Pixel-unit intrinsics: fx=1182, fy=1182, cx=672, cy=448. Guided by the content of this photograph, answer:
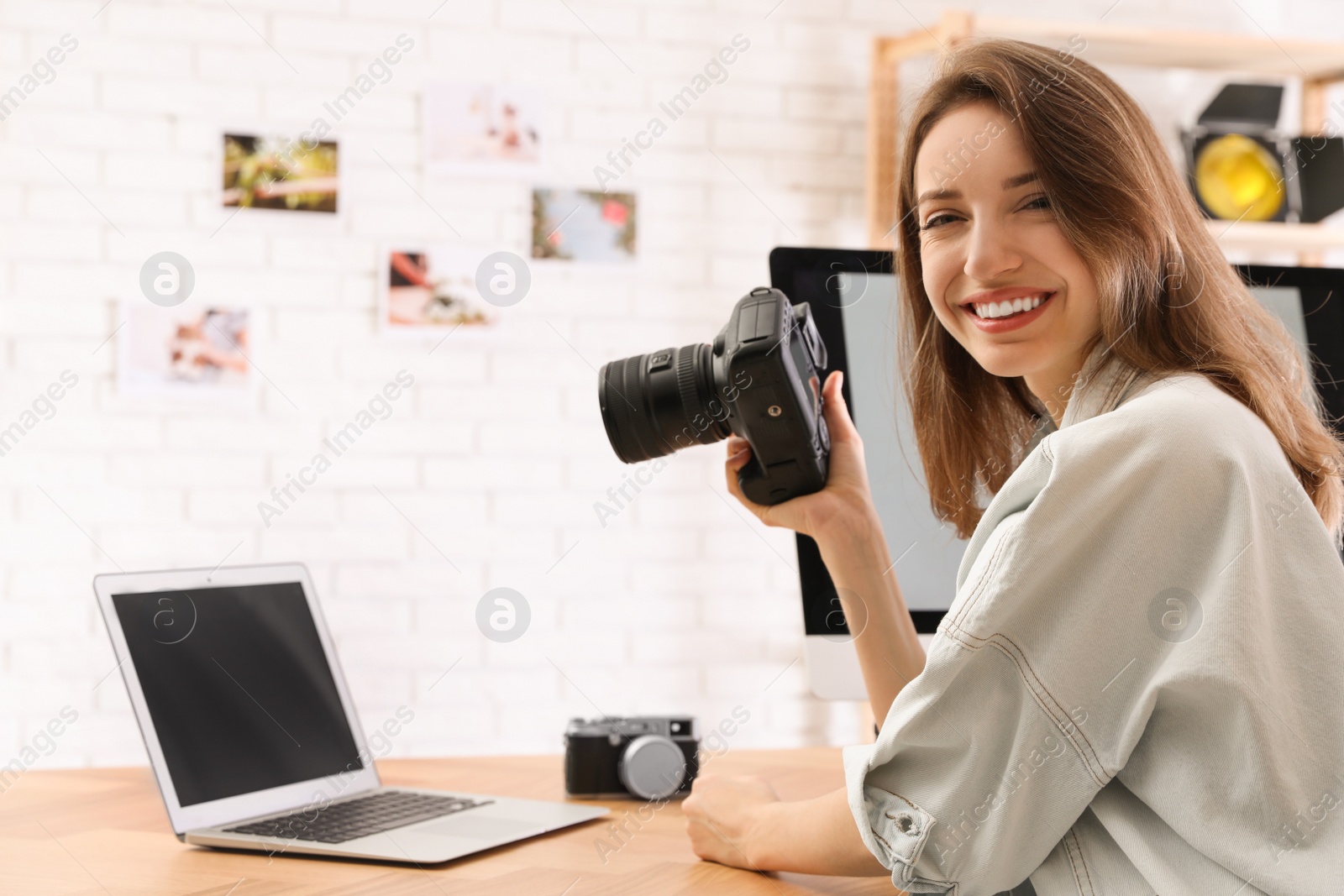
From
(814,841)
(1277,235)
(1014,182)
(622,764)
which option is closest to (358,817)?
(622,764)

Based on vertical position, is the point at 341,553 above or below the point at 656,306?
below

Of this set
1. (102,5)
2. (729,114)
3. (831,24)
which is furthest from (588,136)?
(102,5)

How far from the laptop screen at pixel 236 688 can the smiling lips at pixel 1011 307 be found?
656mm

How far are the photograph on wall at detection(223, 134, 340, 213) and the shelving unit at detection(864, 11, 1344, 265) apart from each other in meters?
1.05

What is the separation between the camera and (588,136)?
7.67 feet

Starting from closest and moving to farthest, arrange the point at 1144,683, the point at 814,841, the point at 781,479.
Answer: the point at 1144,683 → the point at 814,841 → the point at 781,479

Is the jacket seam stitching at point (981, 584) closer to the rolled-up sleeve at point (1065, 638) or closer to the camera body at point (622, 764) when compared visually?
the rolled-up sleeve at point (1065, 638)

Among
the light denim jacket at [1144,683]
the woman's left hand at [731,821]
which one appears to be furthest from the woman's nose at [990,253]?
the woman's left hand at [731,821]

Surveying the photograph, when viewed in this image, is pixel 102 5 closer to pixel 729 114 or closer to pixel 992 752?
pixel 729 114

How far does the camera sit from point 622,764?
107cm

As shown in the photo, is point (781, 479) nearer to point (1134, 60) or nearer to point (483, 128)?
point (483, 128)

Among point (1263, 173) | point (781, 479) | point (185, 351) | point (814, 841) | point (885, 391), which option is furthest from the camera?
point (1263, 173)

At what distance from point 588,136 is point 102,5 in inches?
36.0

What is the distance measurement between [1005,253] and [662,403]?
0.30m
